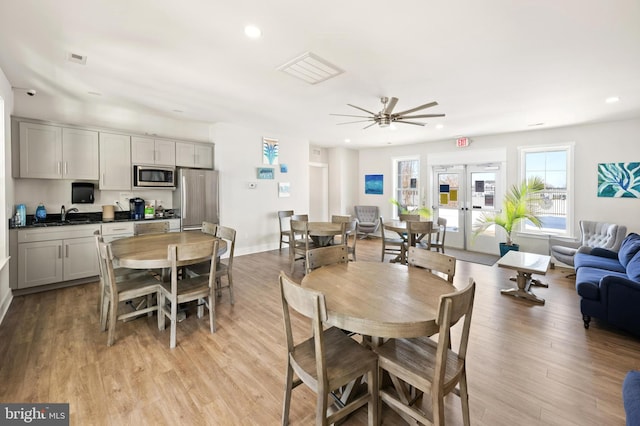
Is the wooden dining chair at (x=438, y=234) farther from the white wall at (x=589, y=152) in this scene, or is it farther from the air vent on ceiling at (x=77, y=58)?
the air vent on ceiling at (x=77, y=58)

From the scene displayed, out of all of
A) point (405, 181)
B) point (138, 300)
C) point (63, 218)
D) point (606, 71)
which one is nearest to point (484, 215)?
point (405, 181)

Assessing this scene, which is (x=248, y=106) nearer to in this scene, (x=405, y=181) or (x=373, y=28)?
(x=373, y=28)

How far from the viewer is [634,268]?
3.12 m

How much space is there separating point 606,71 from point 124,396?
5.35m

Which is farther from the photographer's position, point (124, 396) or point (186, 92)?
point (186, 92)

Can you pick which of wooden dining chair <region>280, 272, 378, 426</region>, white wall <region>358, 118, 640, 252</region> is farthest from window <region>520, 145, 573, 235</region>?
wooden dining chair <region>280, 272, 378, 426</region>

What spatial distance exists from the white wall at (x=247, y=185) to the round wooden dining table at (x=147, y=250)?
2.23m

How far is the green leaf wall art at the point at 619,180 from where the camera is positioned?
4.78 meters

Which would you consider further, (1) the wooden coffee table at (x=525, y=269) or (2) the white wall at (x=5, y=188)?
(1) the wooden coffee table at (x=525, y=269)

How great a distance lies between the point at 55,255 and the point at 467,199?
790 cm

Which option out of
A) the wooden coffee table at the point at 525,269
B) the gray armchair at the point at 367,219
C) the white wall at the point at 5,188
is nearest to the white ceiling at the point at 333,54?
the white wall at the point at 5,188

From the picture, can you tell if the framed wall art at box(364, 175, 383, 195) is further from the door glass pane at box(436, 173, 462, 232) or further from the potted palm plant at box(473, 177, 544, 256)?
the potted palm plant at box(473, 177, 544, 256)

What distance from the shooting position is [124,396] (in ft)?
6.38

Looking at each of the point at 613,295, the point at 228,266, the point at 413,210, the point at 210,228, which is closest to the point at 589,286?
the point at 613,295
